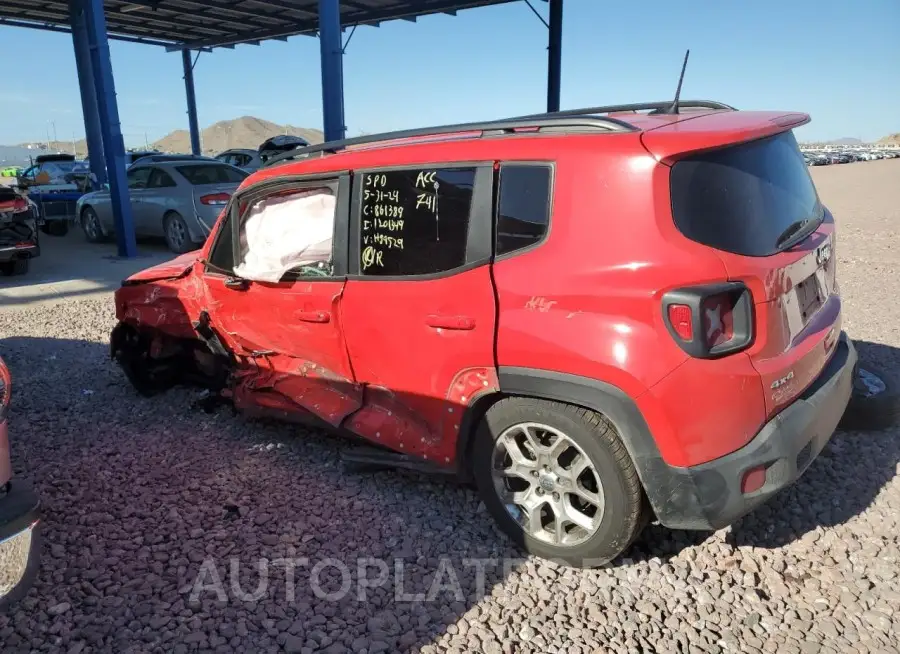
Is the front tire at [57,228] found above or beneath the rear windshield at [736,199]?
beneath

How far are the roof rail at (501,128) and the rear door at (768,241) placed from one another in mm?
357

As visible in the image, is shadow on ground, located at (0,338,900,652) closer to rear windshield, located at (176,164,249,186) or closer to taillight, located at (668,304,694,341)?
taillight, located at (668,304,694,341)

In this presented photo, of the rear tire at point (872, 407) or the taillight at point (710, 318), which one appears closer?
the taillight at point (710, 318)

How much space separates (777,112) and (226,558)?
3220 mm

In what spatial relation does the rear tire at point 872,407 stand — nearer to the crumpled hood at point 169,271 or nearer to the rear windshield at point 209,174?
the crumpled hood at point 169,271

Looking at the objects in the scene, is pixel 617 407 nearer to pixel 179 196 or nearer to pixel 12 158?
pixel 179 196

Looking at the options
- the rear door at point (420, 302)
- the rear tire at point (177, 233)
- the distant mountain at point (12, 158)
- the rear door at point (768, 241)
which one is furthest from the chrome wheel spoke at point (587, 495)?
the distant mountain at point (12, 158)

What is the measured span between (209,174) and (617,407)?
1049 centimetres

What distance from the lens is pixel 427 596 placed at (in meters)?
2.66

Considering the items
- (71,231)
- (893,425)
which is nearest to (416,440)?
(893,425)

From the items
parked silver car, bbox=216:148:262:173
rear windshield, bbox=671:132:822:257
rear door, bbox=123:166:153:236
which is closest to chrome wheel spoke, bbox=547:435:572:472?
rear windshield, bbox=671:132:822:257

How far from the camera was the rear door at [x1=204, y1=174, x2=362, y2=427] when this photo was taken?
3.38 metres

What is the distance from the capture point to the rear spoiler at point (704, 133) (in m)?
2.34

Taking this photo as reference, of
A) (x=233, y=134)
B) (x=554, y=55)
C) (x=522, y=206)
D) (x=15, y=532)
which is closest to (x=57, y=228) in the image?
(x=554, y=55)
